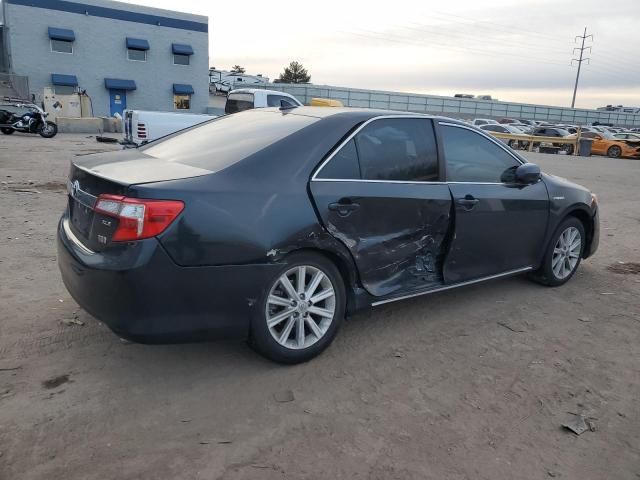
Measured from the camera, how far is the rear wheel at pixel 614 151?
27.0 meters

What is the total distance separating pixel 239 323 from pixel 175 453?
80cm

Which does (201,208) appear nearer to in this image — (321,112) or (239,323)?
(239,323)

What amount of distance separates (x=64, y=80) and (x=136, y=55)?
529 centimetres

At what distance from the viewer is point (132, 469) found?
2416 mm

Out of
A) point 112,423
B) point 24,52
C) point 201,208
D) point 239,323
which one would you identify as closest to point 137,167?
point 201,208

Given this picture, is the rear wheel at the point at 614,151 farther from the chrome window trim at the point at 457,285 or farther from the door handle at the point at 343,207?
the door handle at the point at 343,207

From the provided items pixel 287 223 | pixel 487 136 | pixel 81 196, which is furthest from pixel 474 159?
pixel 81 196

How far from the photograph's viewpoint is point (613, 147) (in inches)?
1069

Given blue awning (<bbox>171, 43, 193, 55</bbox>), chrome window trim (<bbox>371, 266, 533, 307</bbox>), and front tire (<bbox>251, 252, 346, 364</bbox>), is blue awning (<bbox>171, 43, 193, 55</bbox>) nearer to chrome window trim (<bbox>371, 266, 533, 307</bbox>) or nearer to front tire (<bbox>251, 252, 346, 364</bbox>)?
chrome window trim (<bbox>371, 266, 533, 307</bbox>)

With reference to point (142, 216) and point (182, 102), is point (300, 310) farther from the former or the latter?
point (182, 102)

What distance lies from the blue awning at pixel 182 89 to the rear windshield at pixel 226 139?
3644 cm

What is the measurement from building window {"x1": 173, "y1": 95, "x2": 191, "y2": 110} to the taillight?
126 ft

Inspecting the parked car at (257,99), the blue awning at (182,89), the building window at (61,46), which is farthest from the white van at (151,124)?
the blue awning at (182,89)

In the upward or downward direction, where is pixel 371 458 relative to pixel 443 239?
downward
